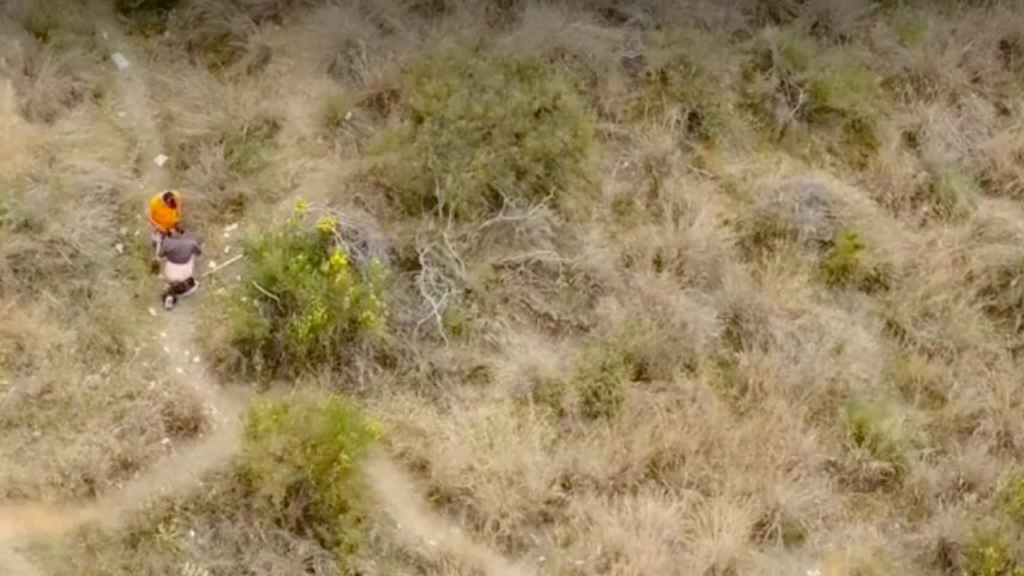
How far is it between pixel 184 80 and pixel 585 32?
342 cm

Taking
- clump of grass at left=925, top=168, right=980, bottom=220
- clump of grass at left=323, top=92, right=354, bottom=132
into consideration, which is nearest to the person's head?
clump of grass at left=323, top=92, right=354, bottom=132

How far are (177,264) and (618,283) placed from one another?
3242 millimetres

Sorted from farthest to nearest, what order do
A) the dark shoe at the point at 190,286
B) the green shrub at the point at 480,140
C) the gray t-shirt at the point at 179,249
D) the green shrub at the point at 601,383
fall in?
the green shrub at the point at 480,140 → the dark shoe at the point at 190,286 → the gray t-shirt at the point at 179,249 → the green shrub at the point at 601,383

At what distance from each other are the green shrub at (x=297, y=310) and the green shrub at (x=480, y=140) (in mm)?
1036

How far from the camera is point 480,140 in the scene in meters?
10.4

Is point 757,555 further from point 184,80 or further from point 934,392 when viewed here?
point 184,80

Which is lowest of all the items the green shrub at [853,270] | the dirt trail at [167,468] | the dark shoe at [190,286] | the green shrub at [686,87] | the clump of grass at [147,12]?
the dirt trail at [167,468]

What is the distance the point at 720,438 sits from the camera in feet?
29.6

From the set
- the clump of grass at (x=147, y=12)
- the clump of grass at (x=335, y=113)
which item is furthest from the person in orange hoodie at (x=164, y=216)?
the clump of grass at (x=147, y=12)

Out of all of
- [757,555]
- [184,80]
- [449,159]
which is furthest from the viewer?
[184,80]

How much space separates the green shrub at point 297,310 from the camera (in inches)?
362

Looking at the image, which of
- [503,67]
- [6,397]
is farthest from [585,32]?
[6,397]

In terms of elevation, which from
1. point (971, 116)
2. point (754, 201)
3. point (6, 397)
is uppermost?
point (971, 116)

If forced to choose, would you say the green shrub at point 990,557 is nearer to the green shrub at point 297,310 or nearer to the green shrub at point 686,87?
the green shrub at point 686,87
